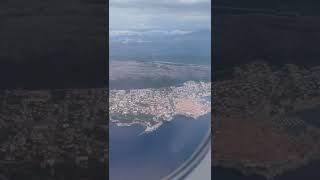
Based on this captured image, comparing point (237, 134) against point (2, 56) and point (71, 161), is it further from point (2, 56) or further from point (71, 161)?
point (2, 56)

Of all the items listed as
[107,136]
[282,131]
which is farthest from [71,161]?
[282,131]

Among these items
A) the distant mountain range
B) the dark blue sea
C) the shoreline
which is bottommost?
the dark blue sea

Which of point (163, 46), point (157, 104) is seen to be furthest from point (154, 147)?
point (163, 46)

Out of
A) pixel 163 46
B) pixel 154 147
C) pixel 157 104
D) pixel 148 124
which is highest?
pixel 163 46

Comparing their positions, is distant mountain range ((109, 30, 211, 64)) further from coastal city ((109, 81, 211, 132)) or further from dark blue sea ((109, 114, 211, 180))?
dark blue sea ((109, 114, 211, 180))

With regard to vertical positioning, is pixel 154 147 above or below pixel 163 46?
below

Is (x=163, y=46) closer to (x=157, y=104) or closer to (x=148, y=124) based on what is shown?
(x=157, y=104)

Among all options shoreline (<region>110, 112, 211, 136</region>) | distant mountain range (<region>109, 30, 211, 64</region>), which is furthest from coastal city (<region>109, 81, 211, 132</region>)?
distant mountain range (<region>109, 30, 211, 64</region>)
